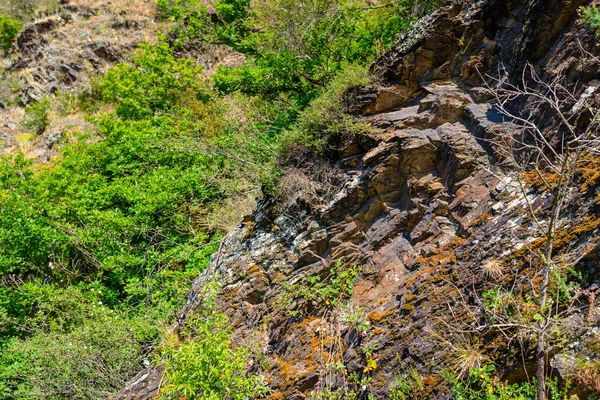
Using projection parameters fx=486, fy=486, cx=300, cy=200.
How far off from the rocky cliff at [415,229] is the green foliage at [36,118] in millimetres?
16686

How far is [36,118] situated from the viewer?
20.6 metres

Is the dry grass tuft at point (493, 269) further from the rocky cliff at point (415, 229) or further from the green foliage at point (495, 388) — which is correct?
the green foliage at point (495, 388)

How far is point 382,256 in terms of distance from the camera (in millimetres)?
5504

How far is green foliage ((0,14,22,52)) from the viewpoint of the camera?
27.2 meters

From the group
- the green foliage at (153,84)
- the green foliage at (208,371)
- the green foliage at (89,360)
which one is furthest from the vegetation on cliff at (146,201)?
the green foliage at (208,371)

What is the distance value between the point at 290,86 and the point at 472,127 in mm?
5891

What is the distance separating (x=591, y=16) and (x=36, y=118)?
21316mm

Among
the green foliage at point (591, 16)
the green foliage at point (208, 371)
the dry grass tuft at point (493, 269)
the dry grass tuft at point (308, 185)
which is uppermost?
the green foliage at point (591, 16)

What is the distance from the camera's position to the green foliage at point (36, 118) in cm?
2048

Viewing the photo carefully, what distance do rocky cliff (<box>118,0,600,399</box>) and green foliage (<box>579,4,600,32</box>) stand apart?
172mm

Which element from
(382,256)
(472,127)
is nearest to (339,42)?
(472,127)

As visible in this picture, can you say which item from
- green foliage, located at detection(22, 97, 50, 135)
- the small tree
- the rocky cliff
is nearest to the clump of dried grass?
the rocky cliff

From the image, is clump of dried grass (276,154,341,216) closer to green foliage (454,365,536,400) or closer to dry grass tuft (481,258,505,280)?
dry grass tuft (481,258,505,280)

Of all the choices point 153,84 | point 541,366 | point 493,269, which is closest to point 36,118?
point 153,84
